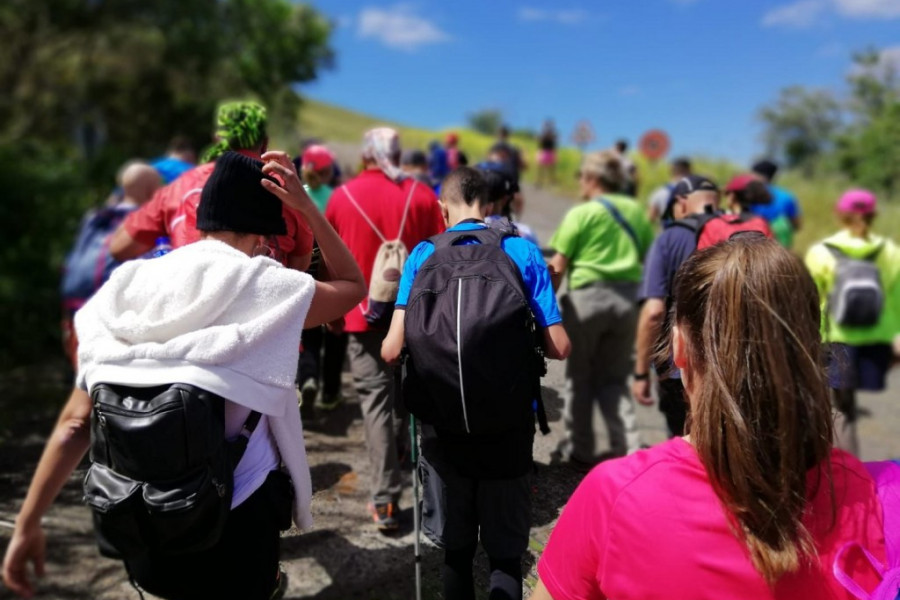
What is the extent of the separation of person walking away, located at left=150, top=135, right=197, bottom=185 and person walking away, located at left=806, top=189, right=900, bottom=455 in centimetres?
420

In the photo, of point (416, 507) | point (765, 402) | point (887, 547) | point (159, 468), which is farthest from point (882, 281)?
point (159, 468)

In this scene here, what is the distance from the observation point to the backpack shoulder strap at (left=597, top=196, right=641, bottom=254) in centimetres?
423

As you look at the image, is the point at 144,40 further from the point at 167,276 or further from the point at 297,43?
the point at 167,276

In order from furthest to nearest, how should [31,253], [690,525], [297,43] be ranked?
[297,43]
[31,253]
[690,525]

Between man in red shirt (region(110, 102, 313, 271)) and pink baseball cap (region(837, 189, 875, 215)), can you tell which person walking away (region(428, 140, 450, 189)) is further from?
man in red shirt (region(110, 102, 313, 271))

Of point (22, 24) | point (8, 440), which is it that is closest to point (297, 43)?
point (22, 24)

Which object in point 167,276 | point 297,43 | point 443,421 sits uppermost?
point 297,43

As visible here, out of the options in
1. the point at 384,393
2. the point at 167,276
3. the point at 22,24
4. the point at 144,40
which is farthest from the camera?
the point at 144,40

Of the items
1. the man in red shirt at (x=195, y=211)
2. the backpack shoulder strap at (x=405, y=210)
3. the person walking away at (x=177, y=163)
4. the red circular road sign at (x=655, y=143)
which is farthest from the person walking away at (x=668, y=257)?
the red circular road sign at (x=655, y=143)

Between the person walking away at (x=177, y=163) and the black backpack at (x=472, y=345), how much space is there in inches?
119

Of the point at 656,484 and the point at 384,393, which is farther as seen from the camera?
the point at 384,393

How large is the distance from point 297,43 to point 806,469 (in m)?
38.2

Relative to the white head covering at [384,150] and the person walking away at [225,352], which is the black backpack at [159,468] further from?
the white head covering at [384,150]

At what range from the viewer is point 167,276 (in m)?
1.71
